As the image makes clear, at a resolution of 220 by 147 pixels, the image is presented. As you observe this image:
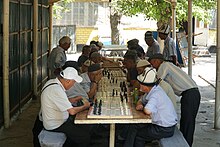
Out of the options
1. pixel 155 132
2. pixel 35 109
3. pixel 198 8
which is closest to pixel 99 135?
pixel 155 132

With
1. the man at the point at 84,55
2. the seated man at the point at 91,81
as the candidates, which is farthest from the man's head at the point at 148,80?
the man at the point at 84,55

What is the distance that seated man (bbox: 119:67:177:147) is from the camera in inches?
236

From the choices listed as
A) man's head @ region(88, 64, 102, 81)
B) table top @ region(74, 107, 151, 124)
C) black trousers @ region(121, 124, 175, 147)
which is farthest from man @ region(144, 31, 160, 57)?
table top @ region(74, 107, 151, 124)

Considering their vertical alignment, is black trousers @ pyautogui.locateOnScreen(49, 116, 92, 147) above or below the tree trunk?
below

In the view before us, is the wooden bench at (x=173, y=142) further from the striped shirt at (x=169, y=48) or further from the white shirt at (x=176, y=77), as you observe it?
the striped shirt at (x=169, y=48)

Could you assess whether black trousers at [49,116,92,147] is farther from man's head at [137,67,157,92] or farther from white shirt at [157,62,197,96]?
white shirt at [157,62,197,96]

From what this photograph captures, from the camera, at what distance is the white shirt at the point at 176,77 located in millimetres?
7273

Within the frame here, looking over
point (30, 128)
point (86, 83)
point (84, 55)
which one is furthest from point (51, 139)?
point (84, 55)

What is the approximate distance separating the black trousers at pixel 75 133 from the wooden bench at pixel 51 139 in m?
0.06

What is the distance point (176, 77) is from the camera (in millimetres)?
7312

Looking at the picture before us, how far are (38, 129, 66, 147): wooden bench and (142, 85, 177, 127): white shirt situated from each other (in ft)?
3.73

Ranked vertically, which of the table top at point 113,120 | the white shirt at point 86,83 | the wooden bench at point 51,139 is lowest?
the wooden bench at point 51,139

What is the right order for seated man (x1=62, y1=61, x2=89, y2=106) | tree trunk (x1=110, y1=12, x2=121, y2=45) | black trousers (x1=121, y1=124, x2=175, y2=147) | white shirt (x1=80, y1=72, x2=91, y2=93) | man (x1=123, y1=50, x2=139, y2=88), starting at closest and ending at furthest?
black trousers (x1=121, y1=124, x2=175, y2=147), seated man (x1=62, y1=61, x2=89, y2=106), white shirt (x1=80, y1=72, x2=91, y2=93), man (x1=123, y1=50, x2=139, y2=88), tree trunk (x1=110, y1=12, x2=121, y2=45)

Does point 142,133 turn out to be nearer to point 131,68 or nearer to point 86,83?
point 86,83
